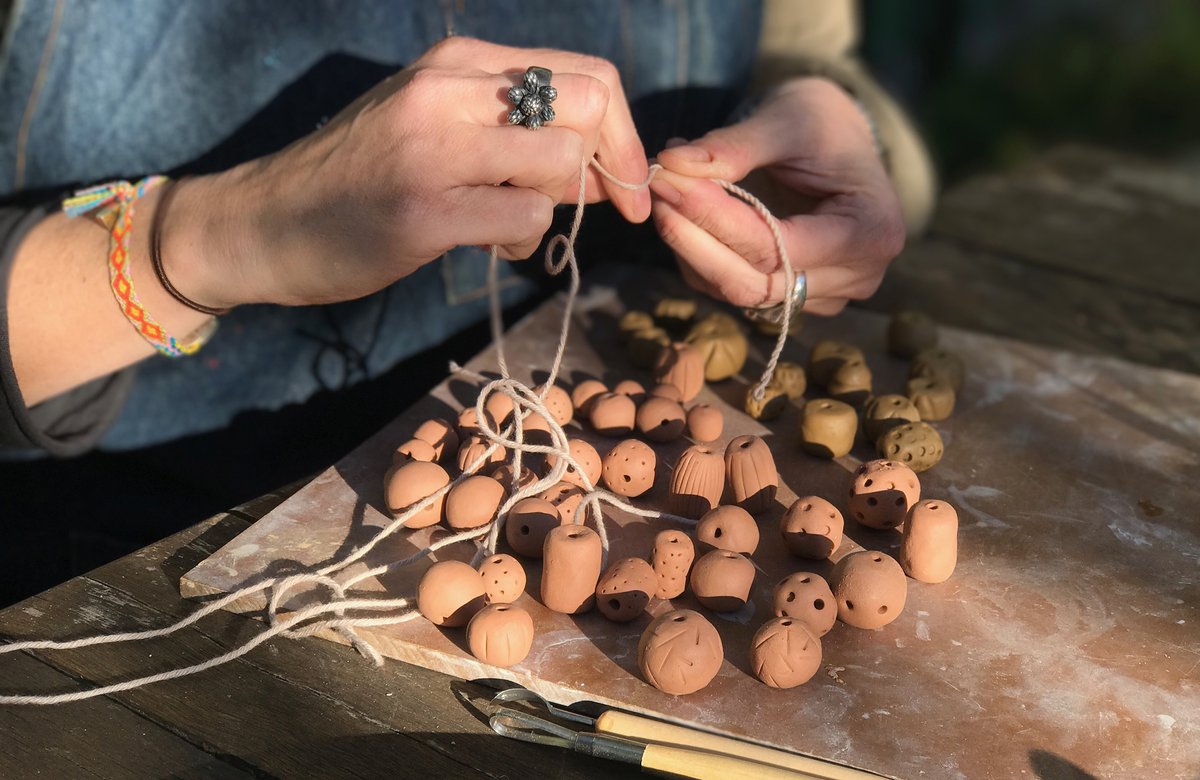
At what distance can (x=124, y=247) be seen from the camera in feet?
3.81

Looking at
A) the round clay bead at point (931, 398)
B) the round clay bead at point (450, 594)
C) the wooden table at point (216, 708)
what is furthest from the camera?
the round clay bead at point (931, 398)

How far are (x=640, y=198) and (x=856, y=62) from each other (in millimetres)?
1022

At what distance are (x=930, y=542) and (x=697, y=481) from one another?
23 cm

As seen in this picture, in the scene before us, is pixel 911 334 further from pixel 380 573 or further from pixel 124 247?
pixel 124 247

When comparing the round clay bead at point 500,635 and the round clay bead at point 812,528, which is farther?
the round clay bead at point 812,528

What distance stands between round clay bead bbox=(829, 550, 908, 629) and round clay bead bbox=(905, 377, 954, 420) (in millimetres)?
338

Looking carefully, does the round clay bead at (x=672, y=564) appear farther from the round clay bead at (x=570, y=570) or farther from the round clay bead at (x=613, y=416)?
the round clay bead at (x=613, y=416)

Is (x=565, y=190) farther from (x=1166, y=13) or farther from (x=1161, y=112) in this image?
(x=1166, y=13)

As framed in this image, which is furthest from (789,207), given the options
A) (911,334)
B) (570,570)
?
(570,570)

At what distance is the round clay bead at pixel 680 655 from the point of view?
837 millimetres

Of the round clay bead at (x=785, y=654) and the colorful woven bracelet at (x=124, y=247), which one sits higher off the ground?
the colorful woven bracelet at (x=124, y=247)

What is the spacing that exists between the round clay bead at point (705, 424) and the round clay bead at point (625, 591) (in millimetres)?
286

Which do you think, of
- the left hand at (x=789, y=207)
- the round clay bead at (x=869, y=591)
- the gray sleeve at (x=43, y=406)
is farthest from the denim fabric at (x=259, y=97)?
the round clay bead at (x=869, y=591)

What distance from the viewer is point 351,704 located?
0.85m
